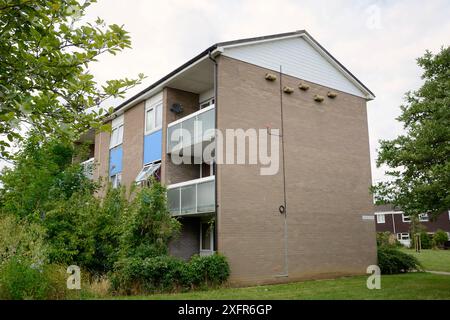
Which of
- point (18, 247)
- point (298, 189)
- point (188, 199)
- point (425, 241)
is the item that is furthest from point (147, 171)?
point (425, 241)

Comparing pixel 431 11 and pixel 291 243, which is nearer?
pixel 431 11

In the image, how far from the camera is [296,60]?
19828mm

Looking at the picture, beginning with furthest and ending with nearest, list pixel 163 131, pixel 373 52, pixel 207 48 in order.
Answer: pixel 163 131
pixel 207 48
pixel 373 52

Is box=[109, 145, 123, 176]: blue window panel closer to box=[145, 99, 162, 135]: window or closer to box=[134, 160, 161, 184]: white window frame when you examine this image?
box=[145, 99, 162, 135]: window

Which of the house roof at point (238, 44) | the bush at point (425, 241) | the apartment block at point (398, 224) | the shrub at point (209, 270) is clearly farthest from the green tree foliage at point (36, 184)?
the apartment block at point (398, 224)

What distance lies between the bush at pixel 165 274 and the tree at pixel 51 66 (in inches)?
352

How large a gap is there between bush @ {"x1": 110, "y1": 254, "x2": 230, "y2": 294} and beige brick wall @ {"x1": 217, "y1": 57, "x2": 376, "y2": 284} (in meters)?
0.99

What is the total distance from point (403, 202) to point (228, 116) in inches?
289

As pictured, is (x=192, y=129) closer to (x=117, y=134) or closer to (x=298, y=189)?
(x=298, y=189)

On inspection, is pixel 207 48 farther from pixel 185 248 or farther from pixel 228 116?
pixel 185 248

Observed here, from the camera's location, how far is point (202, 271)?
14.5 metres

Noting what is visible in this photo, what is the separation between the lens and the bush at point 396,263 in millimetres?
20612

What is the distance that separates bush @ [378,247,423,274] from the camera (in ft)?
67.6
